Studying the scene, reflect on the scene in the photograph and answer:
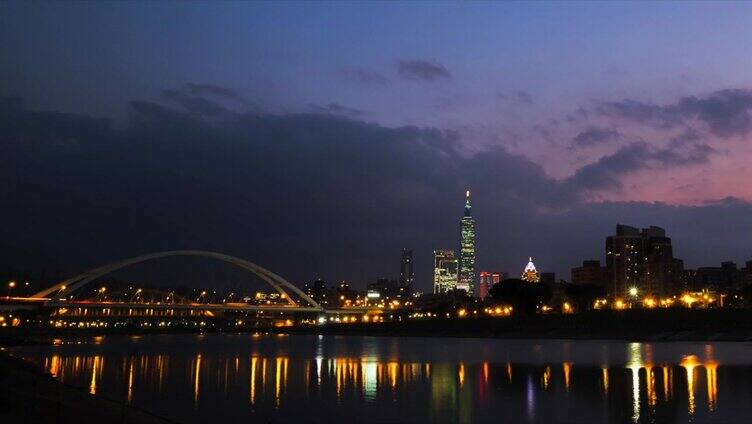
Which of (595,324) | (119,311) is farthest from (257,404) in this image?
(119,311)

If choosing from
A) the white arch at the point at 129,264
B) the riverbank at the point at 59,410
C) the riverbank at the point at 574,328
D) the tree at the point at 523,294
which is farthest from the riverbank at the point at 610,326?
the riverbank at the point at 59,410

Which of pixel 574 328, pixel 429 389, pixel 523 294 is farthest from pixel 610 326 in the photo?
pixel 429 389

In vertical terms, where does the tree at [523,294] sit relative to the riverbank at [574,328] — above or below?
above

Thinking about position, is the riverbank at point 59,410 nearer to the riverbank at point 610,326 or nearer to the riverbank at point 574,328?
the riverbank at point 574,328

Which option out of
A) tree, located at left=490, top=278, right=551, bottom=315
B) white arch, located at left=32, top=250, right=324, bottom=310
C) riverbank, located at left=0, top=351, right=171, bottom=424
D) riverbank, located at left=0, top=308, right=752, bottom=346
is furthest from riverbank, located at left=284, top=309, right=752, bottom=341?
riverbank, located at left=0, top=351, right=171, bottom=424

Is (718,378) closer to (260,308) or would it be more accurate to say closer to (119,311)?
(260,308)

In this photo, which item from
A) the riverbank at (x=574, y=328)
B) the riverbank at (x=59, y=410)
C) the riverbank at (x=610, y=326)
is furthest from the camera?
the riverbank at (x=610, y=326)

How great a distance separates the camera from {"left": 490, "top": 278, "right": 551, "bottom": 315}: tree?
459ft

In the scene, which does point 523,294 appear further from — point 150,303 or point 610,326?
point 150,303

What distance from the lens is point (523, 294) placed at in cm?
13962

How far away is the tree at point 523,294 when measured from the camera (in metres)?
140

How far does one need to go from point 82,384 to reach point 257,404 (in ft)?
43.7

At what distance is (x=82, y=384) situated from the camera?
3728 cm

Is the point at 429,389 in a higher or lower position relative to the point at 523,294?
lower
